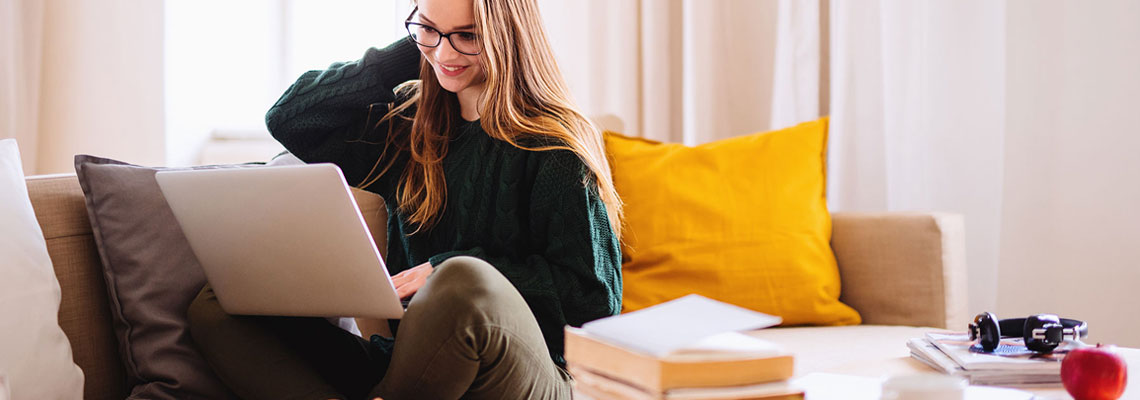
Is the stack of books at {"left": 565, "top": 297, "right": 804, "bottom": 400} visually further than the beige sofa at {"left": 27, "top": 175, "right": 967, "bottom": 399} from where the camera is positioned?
No

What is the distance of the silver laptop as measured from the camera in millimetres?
1000

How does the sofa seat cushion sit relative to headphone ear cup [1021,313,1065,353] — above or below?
below

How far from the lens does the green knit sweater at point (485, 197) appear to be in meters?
1.31

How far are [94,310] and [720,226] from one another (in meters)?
1.09

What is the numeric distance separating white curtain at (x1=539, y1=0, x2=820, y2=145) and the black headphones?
129 cm

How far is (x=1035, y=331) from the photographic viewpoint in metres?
1.04

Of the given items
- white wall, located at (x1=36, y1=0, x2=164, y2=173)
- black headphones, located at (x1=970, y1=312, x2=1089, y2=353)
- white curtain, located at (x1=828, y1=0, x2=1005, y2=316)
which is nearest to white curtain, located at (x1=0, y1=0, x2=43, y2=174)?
white wall, located at (x1=36, y1=0, x2=164, y2=173)

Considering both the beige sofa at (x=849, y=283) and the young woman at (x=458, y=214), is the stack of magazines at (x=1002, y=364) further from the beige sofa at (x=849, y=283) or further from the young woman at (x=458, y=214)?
the young woman at (x=458, y=214)

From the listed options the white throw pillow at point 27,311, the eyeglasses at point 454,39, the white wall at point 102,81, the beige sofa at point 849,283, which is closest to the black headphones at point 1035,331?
the beige sofa at point 849,283

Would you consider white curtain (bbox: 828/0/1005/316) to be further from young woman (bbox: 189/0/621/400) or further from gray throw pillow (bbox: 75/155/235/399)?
gray throw pillow (bbox: 75/155/235/399)

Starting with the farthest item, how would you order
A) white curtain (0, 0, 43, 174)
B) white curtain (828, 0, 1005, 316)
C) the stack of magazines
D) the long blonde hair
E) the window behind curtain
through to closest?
the window behind curtain
white curtain (0, 0, 43, 174)
white curtain (828, 0, 1005, 316)
the long blonde hair
the stack of magazines

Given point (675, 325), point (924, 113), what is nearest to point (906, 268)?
point (924, 113)

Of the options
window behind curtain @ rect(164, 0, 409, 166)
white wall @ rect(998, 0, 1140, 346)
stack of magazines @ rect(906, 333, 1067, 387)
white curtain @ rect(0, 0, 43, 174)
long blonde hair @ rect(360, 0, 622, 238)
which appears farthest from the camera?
window behind curtain @ rect(164, 0, 409, 166)

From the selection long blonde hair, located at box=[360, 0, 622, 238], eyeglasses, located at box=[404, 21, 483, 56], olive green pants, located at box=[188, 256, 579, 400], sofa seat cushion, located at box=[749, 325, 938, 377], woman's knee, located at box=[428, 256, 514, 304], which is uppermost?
eyeglasses, located at box=[404, 21, 483, 56]
